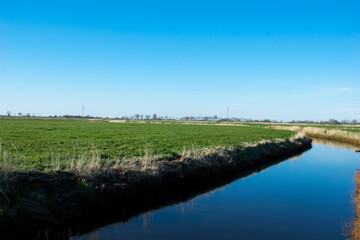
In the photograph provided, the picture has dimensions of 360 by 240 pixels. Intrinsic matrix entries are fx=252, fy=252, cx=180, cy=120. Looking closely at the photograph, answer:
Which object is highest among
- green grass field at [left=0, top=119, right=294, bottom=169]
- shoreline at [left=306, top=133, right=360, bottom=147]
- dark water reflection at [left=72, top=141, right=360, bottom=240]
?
green grass field at [left=0, top=119, right=294, bottom=169]

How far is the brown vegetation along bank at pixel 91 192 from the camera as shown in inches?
267

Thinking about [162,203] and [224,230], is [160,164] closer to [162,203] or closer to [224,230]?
[162,203]

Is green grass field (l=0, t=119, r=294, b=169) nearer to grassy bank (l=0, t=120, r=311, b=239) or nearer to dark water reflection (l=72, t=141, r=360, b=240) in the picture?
grassy bank (l=0, t=120, r=311, b=239)

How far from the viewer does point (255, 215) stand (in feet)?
28.9

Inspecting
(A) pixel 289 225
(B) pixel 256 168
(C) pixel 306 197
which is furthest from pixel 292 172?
(A) pixel 289 225

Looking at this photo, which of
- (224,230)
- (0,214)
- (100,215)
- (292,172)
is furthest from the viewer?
(292,172)

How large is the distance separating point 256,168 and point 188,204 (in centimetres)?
902

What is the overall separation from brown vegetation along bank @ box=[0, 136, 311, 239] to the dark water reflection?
78 centimetres

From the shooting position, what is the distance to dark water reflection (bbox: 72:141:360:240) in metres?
7.41

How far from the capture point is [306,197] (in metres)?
11.2

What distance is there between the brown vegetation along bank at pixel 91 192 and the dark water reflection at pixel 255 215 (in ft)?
2.55

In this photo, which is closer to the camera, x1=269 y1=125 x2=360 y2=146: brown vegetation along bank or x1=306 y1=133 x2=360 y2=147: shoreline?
x1=306 y1=133 x2=360 y2=147: shoreline

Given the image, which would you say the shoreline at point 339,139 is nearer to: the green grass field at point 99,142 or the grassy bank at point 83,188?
the green grass field at point 99,142

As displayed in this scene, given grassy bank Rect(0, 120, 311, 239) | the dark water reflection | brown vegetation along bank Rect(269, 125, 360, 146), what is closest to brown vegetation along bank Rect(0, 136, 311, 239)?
grassy bank Rect(0, 120, 311, 239)
